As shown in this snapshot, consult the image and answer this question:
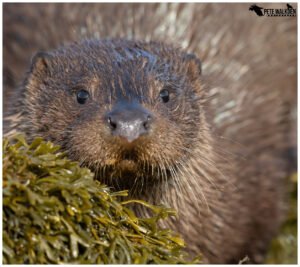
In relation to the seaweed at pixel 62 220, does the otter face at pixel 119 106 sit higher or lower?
higher

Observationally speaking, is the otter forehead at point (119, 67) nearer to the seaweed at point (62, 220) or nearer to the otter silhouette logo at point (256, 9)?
the seaweed at point (62, 220)

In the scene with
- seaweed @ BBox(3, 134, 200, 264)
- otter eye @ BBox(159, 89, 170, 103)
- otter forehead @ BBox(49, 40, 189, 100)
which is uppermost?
otter forehead @ BBox(49, 40, 189, 100)

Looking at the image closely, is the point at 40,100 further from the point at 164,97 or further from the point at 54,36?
the point at 54,36

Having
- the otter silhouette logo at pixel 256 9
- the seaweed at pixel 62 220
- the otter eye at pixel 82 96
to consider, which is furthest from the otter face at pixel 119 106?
the otter silhouette logo at pixel 256 9

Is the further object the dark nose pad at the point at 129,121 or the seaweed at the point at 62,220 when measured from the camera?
the dark nose pad at the point at 129,121

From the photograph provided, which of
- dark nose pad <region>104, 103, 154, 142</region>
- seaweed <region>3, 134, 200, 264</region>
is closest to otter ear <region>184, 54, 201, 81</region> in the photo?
dark nose pad <region>104, 103, 154, 142</region>

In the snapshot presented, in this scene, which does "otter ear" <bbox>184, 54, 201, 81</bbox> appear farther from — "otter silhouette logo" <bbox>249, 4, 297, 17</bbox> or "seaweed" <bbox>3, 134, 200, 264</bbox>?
"otter silhouette logo" <bbox>249, 4, 297, 17</bbox>

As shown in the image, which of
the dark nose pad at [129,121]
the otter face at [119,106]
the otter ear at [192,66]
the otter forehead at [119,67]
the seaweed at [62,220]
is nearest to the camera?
the seaweed at [62,220]

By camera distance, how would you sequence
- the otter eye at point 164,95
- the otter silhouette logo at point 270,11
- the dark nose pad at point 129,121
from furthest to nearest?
the otter silhouette logo at point 270,11, the otter eye at point 164,95, the dark nose pad at point 129,121
